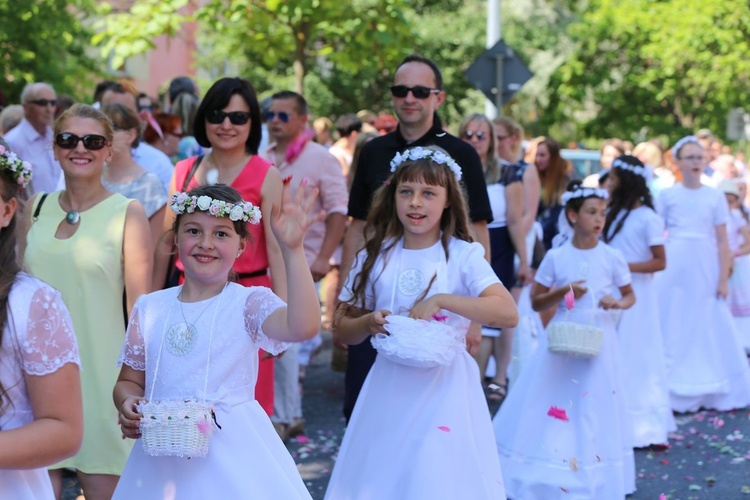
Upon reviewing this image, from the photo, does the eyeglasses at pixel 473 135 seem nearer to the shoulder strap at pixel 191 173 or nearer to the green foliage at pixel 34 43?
the shoulder strap at pixel 191 173

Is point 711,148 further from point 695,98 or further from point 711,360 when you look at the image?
point 695,98

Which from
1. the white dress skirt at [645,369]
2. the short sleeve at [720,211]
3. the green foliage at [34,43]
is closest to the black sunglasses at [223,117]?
the white dress skirt at [645,369]

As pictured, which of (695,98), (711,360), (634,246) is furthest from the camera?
(695,98)

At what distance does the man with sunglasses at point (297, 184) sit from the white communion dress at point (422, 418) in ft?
9.00

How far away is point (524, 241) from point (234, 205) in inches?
203

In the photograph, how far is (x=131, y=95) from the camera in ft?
28.9

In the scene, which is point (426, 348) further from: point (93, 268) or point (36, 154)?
point (36, 154)

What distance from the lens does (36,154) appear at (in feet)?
30.7

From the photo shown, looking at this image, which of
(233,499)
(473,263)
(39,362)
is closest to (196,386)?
(233,499)

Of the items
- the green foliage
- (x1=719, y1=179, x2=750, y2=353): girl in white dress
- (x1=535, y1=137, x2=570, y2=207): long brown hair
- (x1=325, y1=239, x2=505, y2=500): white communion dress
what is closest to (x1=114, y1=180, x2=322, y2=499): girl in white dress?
(x1=325, y1=239, x2=505, y2=500): white communion dress

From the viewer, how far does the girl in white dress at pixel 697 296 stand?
32.6 ft

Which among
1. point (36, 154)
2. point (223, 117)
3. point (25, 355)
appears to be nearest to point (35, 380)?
point (25, 355)

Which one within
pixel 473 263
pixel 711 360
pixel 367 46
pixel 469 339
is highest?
pixel 367 46

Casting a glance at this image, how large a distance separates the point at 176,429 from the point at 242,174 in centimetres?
230
